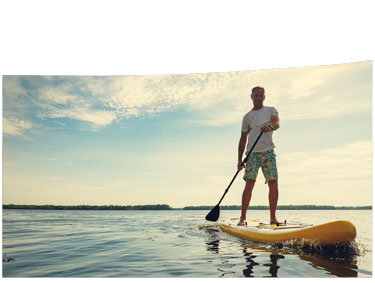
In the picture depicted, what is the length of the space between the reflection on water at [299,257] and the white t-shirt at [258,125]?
1664 mm

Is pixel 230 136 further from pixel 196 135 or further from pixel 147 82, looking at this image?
pixel 147 82

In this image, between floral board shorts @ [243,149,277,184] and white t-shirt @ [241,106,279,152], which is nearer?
floral board shorts @ [243,149,277,184]

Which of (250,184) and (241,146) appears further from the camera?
(241,146)

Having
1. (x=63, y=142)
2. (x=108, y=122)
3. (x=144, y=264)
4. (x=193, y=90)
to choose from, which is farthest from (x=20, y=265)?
(x=193, y=90)

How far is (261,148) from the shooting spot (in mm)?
5191

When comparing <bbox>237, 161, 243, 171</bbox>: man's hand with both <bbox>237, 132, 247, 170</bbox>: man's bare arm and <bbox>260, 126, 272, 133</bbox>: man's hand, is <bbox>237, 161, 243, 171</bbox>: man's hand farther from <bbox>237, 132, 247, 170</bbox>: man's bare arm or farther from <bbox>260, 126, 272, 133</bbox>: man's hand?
<bbox>260, 126, 272, 133</bbox>: man's hand

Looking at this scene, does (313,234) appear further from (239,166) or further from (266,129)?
(239,166)

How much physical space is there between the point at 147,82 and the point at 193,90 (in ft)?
2.97

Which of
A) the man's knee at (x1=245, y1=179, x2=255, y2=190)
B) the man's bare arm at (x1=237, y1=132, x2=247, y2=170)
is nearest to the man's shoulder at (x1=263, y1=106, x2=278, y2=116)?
the man's bare arm at (x1=237, y1=132, x2=247, y2=170)

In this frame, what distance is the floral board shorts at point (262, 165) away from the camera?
505cm

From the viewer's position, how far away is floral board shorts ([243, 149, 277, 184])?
5051 millimetres

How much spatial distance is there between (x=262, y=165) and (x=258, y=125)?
0.68 meters

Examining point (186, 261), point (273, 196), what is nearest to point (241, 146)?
point (273, 196)

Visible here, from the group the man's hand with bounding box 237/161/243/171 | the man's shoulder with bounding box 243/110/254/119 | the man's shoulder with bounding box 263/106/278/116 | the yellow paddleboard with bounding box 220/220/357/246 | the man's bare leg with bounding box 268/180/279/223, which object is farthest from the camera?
the man's hand with bounding box 237/161/243/171
